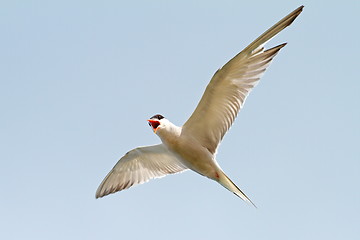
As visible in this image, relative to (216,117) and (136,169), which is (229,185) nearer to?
(216,117)

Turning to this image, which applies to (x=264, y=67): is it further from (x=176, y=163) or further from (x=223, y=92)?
(x=176, y=163)

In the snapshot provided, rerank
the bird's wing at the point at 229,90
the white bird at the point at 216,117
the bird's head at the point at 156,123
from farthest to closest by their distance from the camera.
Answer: the bird's head at the point at 156,123
the white bird at the point at 216,117
the bird's wing at the point at 229,90

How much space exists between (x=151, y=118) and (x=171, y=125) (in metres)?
0.31

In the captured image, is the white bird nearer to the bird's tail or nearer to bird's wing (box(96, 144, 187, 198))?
the bird's tail

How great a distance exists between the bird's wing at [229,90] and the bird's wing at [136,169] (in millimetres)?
1076

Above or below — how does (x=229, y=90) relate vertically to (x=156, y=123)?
below

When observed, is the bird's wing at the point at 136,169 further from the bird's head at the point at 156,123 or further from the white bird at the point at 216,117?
the bird's head at the point at 156,123

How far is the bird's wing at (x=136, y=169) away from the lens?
9008 millimetres

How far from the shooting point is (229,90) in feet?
25.1

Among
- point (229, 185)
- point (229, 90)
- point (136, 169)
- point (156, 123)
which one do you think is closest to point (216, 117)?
point (229, 90)

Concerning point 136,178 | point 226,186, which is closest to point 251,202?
point 226,186

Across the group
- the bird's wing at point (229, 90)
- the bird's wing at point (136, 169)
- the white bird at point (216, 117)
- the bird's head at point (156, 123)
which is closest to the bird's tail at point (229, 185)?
the white bird at point (216, 117)

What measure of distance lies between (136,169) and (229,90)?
7.87 ft

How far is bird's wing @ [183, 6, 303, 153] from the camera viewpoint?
23.6 ft
